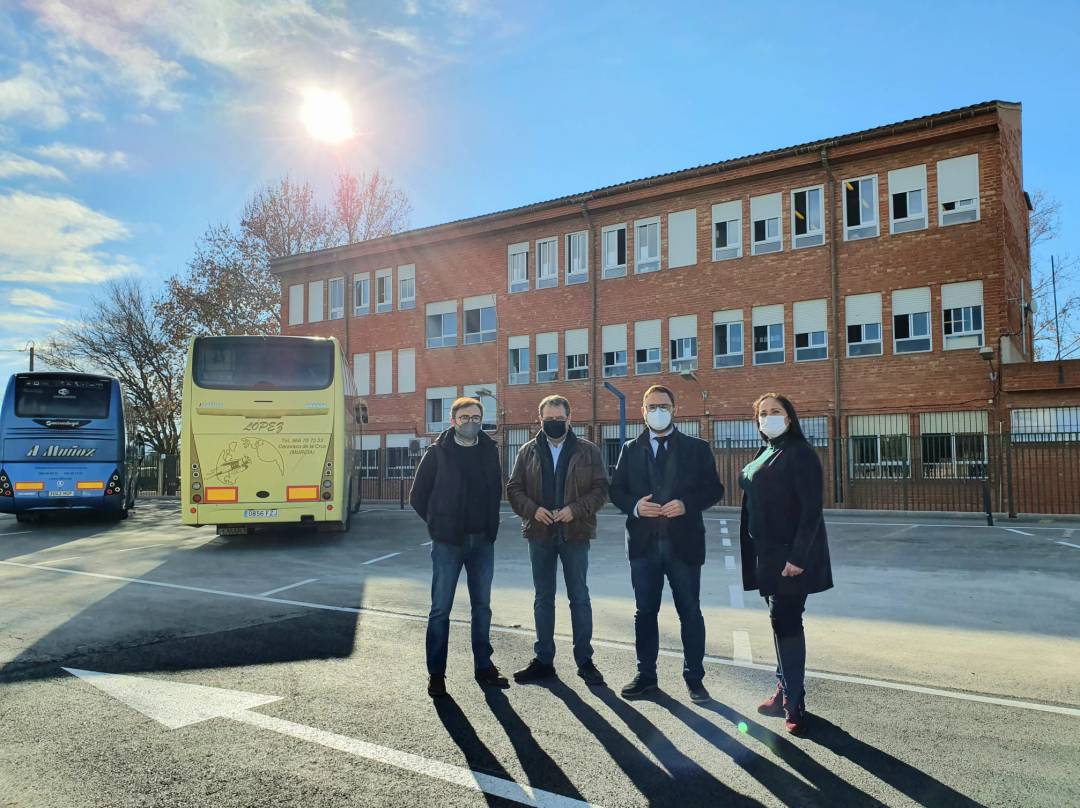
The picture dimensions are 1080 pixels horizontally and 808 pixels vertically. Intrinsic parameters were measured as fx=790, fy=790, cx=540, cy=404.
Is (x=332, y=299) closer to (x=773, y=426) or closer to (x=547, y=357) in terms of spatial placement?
(x=547, y=357)

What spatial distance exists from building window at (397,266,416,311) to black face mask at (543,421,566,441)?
2966 centimetres

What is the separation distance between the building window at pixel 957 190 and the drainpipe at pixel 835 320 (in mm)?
2968

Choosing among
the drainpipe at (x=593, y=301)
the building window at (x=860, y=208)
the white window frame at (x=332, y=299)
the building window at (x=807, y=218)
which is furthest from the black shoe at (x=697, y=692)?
the white window frame at (x=332, y=299)

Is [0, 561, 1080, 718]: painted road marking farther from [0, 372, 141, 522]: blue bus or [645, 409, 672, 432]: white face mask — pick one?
[0, 372, 141, 522]: blue bus

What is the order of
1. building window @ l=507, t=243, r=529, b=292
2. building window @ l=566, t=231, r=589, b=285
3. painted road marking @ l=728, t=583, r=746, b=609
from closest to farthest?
painted road marking @ l=728, t=583, r=746, b=609 < building window @ l=566, t=231, r=589, b=285 < building window @ l=507, t=243, r=529, b=292

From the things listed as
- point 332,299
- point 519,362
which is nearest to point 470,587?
point 519,362

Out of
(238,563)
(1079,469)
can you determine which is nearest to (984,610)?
(238,563)

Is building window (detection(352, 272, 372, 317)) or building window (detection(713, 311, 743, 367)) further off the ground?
building window (detection(352, 272, 372, 317))

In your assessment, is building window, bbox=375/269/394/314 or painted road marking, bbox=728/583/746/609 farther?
building window, bbox=375/269/394/314

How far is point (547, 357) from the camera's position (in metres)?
30.2

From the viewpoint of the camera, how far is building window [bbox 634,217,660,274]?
92.0 feet

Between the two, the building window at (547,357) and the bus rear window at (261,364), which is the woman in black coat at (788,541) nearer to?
the bus rear window at (261,364)

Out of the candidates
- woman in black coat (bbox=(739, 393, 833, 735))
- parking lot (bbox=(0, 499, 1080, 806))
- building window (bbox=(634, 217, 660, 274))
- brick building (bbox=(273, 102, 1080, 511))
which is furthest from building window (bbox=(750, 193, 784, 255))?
woman in black coat (bbox=(739, 393, 833, 735))

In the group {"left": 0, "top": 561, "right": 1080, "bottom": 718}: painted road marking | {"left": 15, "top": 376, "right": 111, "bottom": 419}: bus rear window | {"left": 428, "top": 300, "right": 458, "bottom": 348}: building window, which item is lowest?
{"left": 0, "top": 561, "right": 1080, "bottom": 718}: painted road marking
